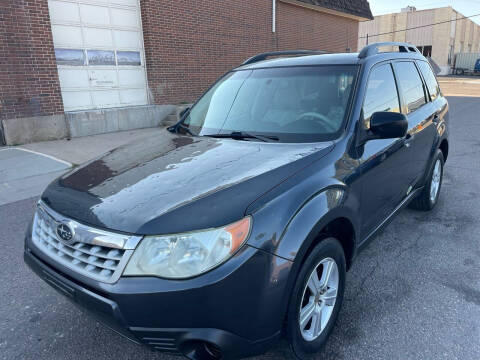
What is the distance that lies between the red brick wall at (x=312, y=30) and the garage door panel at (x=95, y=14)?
764 centimetres

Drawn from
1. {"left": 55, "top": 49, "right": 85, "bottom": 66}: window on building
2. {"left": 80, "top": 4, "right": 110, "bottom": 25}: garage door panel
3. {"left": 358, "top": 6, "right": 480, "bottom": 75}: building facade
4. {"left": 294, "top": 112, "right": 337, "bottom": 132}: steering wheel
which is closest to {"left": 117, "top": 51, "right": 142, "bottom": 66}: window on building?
{"left": 80, "top": 4, "right": 110, "bottom": 25}: garage door panel

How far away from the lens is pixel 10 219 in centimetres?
456

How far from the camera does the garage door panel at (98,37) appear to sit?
9641 mm

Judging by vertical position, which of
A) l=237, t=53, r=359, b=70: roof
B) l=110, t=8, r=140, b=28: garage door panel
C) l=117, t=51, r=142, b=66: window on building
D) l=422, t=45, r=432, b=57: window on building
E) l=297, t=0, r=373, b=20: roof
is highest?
l=297, t=0, r=373, b=20: roof

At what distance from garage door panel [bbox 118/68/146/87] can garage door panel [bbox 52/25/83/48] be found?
1372 mm

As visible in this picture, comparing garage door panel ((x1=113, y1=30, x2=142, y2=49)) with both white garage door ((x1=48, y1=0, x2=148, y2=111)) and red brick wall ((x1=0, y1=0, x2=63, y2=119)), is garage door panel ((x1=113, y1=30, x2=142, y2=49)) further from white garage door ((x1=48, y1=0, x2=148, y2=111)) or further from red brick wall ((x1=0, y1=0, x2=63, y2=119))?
red brick wall ((x1=0, y1=0, x2=63, y2=119))

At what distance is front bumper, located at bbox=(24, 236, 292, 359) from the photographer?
1.67m

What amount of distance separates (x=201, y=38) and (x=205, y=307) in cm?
1174

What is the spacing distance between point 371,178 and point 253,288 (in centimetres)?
143

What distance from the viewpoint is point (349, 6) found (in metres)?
19.0

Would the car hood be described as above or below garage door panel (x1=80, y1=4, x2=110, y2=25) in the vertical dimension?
below

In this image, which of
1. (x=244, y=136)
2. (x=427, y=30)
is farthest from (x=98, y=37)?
(x=427, y=30)

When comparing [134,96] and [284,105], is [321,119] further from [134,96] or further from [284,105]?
[134,96]

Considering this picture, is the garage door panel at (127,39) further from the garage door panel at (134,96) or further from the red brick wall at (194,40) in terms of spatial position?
the garage door panel at (134,96)
